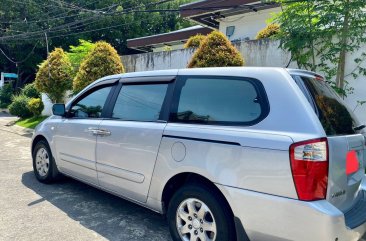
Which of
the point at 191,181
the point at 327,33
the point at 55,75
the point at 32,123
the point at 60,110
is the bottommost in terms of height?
the point at 32,123

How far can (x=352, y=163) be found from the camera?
286 centimetres

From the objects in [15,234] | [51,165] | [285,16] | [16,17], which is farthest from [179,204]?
[16,17]

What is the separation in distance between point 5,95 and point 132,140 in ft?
96.8

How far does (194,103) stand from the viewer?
129 inches

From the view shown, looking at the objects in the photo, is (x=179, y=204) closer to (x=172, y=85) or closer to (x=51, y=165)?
(x=172, y=85)

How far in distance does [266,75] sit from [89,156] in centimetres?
255

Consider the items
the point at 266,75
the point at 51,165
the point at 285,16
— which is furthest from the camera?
the point at 285,16

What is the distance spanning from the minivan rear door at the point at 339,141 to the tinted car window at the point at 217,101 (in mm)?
432

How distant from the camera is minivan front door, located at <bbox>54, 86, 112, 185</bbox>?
14.1ft

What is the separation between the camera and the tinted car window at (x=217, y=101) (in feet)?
9.41

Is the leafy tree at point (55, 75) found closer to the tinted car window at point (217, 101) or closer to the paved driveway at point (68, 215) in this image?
the paved driveway at point (68, 215)

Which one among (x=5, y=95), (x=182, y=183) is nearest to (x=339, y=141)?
(x=182, y=183)

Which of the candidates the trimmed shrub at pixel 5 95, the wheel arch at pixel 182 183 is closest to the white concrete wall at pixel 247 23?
the wheel arch at pixel 182 183

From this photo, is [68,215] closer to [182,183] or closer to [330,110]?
[182,183]
